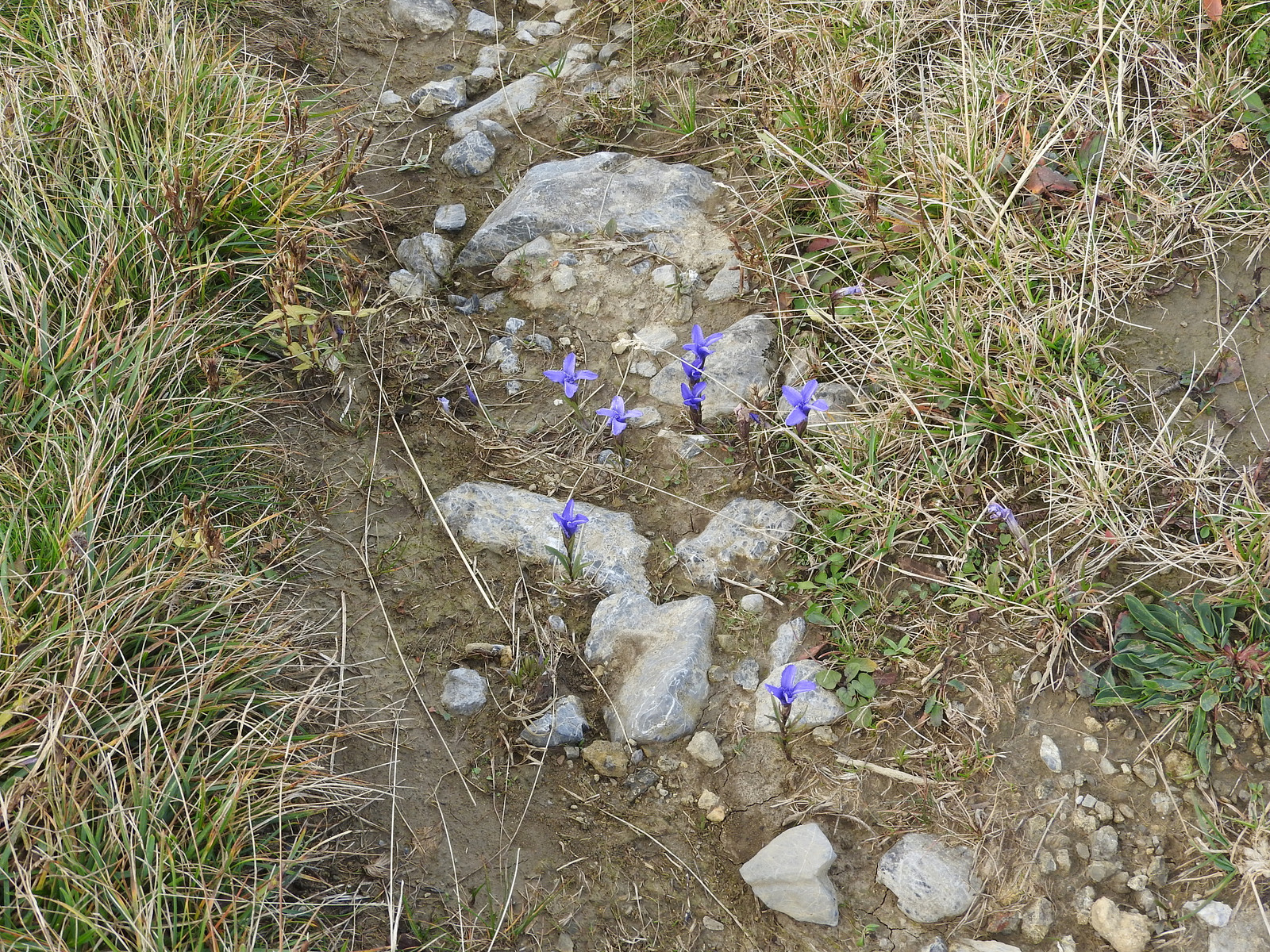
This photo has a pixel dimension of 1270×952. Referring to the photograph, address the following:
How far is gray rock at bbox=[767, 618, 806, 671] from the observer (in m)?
2.86

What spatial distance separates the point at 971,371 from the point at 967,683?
958mm

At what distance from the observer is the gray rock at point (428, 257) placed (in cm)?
388

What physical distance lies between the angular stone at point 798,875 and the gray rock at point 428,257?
250 cm

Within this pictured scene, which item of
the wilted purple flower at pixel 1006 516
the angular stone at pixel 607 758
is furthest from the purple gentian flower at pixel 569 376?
the wilted purple flower at pixel 1006 516

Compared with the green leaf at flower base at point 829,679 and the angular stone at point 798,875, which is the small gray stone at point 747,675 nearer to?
the green leaf at flower base at point 829,679

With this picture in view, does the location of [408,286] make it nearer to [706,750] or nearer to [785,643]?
[785,643]

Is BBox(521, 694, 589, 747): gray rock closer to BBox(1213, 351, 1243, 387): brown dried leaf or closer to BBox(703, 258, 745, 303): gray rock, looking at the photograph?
BBox(703, 258, 745, 303): gray rock

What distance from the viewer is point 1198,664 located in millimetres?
2484

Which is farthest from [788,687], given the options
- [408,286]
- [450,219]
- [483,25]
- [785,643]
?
[483,25]

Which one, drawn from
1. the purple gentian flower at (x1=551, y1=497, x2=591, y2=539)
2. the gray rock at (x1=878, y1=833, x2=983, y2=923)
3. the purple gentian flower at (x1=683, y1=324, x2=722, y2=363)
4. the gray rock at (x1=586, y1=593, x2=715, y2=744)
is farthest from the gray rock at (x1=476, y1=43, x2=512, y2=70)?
the gray rock at (x1=878, y1=833, x2=983, y2=923)

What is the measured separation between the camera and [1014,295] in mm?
3123

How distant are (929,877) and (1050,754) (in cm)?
46

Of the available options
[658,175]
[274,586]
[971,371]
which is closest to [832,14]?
[658,175]

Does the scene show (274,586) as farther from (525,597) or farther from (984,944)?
(984,944)
